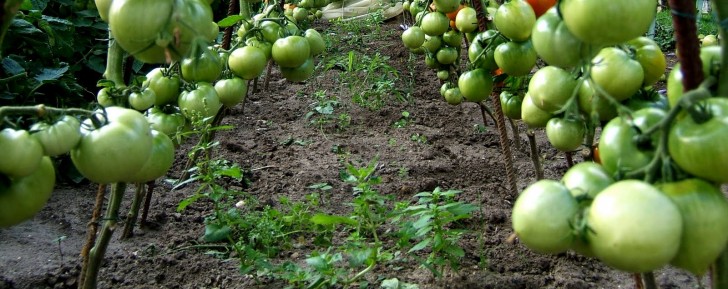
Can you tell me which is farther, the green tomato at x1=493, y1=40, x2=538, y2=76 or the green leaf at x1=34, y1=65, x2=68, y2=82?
the green leaf at x1=34, y1=65, x2=68, y2=82

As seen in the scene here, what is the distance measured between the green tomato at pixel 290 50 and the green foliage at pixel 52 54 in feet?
5.05

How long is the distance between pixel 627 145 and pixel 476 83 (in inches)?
63.0

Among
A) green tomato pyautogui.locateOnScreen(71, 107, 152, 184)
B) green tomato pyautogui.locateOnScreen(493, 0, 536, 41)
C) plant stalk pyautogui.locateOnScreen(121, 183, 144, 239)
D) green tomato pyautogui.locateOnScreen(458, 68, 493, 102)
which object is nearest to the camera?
green tomato pyautogui.locateOnScreen(71, 107, 152, 184)

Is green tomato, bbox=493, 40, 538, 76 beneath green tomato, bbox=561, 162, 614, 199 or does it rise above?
beneath

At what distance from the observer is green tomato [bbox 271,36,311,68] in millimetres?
2434

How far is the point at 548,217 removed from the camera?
902mm

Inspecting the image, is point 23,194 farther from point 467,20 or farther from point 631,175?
point 467,20

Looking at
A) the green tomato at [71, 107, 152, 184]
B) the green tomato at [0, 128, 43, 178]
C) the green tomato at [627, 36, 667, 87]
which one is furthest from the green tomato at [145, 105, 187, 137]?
the green tomato at [627, 36, 667, 87]

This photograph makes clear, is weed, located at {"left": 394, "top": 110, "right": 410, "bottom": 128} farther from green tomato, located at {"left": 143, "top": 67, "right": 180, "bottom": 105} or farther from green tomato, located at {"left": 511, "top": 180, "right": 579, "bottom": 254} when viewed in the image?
green tomato, located at {"left": 511, "top": 180, "right": 579, "bottom": 254}

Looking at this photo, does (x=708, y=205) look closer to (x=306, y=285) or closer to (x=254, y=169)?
(x=306, y=285)

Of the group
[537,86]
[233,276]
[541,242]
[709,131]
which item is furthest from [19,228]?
[709,131]

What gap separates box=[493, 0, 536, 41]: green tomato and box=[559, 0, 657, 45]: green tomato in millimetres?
1087

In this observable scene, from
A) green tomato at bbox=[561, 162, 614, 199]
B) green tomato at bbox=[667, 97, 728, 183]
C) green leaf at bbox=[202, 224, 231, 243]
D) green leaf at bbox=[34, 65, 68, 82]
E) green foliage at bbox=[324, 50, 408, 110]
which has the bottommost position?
green foliage at bbox=[324, 50, 408, 110]

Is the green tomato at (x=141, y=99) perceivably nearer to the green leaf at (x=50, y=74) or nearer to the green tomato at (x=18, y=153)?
the green tomato at (x=18, y=153)
